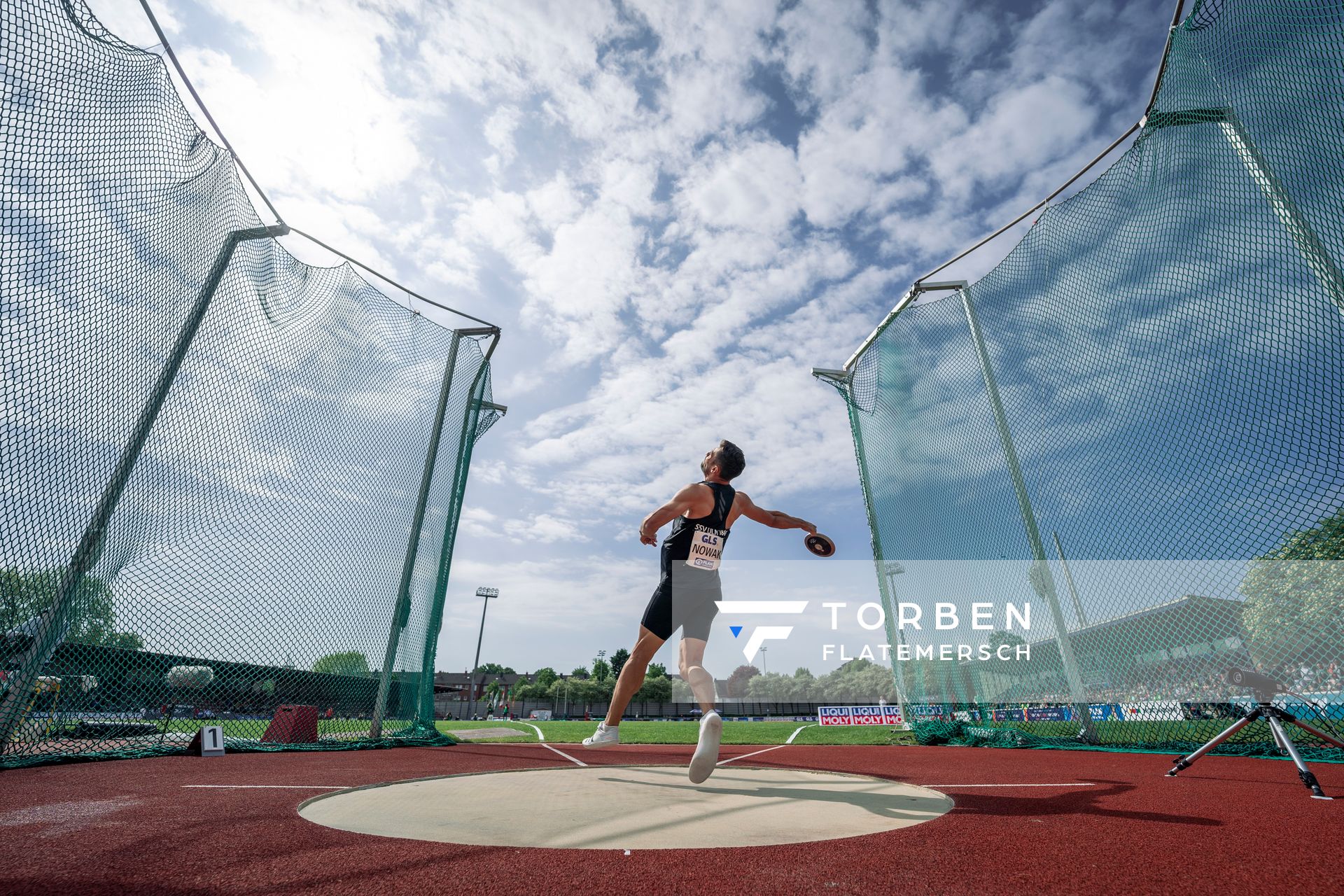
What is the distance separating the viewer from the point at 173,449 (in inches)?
203

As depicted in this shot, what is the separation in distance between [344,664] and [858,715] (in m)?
24.4

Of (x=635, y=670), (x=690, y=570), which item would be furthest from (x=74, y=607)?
(x=690, y=570)

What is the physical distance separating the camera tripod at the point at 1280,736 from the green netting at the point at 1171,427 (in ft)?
3.01

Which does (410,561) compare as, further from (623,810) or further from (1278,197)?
(1278,197)

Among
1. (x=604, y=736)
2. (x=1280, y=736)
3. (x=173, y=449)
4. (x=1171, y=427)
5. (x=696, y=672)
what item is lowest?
(x=604, y=736)

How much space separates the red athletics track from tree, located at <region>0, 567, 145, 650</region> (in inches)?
52.4

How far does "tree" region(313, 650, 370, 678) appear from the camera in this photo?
262 inches

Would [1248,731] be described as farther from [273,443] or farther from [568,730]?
[568,730]

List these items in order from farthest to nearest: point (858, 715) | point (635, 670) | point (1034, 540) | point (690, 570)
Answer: point (858, 715) < point (1034, 540) < point (635, 670) < point (690, 570)

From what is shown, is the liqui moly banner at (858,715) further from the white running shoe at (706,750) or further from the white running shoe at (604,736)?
the white running shoe at (706,750)

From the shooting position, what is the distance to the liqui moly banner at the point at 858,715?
2409cm

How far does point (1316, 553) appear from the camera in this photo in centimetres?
484

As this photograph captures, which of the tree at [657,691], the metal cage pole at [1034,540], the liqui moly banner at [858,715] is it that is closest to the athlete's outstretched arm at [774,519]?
the metal cage pole at [1034,540]

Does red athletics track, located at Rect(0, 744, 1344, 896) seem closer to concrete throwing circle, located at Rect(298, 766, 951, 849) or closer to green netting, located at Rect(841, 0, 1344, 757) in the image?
concrete throwing circle, located at Rect(298, 766, 951, 849)
